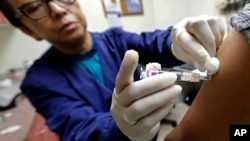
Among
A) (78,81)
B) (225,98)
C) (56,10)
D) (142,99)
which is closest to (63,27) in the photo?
(56,10)

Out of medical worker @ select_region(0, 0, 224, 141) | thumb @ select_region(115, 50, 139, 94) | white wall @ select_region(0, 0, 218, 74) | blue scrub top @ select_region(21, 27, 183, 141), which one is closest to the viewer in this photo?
thumb @ select_region(115, 50, 139, 94)

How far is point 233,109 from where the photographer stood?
0.45 meters

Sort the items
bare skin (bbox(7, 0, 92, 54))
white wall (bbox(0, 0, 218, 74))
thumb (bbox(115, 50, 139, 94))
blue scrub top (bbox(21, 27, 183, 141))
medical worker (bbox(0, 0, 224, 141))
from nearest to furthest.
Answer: thumb (bbox(115, 50, 139, 94))
medical worker (bbox(0, 0, 224, 141))
blue scrub top (bbox(21, 27, 183, 141))
bare skin (bbox(7, 0, 92, 54))
white wall (bbox(0, 0, 218, 74))

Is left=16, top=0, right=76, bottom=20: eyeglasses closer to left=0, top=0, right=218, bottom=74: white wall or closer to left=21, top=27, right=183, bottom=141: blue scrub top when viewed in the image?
left=21, top=27, right=183, bottom=141: blue scrub top

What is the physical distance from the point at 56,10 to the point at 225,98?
656mm

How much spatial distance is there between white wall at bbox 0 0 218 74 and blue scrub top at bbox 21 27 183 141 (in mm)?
252

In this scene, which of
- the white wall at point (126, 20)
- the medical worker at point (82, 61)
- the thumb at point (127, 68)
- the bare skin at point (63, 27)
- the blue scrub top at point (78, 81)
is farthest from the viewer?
the white wall at point (126, 20)

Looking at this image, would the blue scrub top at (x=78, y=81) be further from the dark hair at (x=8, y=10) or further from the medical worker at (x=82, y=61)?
the dark hair at (x=8, y=10)

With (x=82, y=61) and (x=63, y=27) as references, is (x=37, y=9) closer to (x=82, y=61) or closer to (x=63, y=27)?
(x=63, y=27)

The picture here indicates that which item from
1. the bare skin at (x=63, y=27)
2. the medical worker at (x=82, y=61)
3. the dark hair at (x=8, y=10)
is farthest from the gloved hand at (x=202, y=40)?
the dark hair at (x=8, y=10)

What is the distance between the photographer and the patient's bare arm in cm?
44

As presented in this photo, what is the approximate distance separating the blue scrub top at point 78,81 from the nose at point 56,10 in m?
0.16

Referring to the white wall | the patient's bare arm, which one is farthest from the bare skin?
the patient's bare arm

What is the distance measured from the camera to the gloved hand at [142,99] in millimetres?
460
